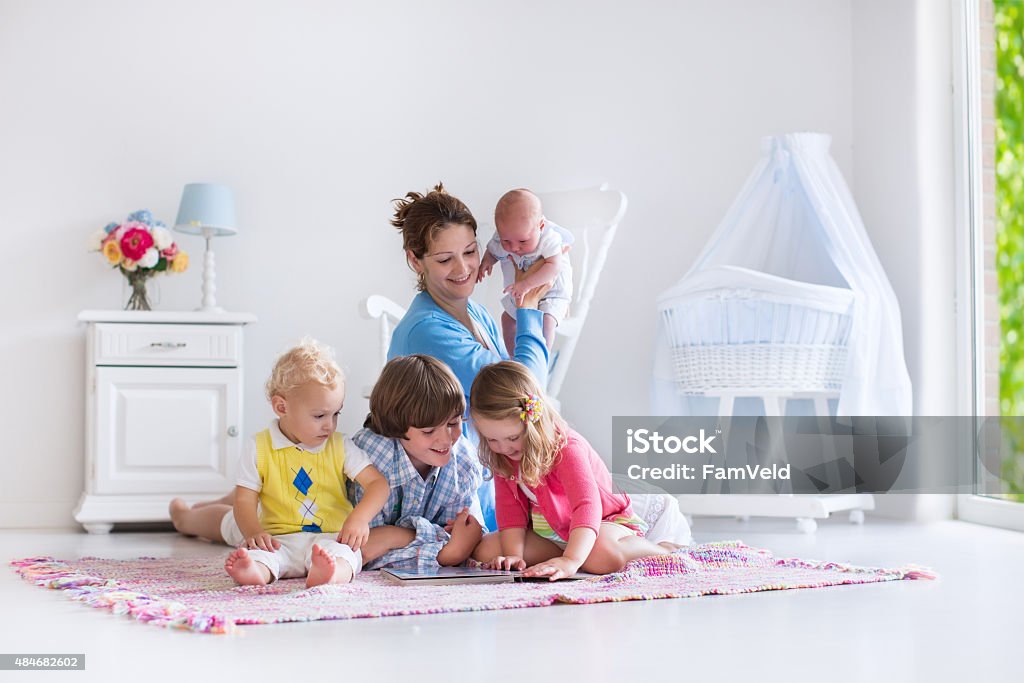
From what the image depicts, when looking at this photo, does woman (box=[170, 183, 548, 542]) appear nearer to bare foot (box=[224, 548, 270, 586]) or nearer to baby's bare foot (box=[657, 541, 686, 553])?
baby's bare foot (box=[657, 541, 686, 553])

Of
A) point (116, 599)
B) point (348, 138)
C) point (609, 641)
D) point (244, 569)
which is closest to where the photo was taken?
point (609, 641)

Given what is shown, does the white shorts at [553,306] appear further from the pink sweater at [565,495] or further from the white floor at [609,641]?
the white floor at [609,641]

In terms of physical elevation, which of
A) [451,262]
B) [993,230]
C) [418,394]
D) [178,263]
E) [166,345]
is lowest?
[418,394]

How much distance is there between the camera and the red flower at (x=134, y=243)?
10.9 ft

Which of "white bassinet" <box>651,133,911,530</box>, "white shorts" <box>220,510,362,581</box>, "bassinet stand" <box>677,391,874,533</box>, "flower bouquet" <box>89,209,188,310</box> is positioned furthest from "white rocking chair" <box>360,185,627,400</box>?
"white shorts" <box>220,510,362,581</box>

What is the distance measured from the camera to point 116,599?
1763 millimetres

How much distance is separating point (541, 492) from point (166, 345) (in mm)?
1714

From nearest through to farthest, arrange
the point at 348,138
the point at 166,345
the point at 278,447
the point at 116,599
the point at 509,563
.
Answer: the point at 116,599, the point at 509,563, the point at 278,447, the point at 166,345, the point at 348,138

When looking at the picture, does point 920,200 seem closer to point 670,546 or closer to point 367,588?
point 670,546

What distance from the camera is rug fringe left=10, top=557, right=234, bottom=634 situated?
154 centimetres

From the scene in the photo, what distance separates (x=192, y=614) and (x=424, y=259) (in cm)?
96

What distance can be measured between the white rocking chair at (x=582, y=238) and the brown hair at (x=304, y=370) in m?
1.18

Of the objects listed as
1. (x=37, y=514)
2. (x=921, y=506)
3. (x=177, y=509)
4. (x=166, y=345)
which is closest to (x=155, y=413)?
(x=166, y=345)

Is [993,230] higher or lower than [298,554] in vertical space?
higher
